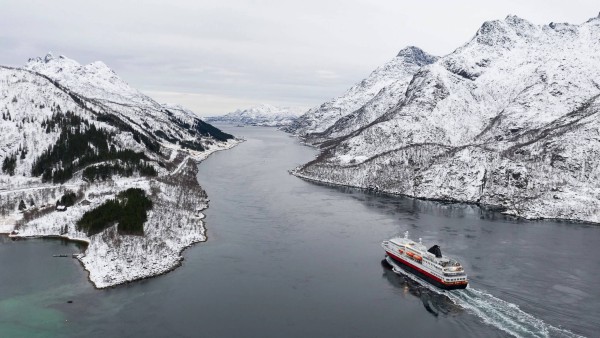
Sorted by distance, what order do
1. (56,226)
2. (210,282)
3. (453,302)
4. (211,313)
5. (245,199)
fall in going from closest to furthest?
(211,313)
(453,302)
(210,282)
(56,226)
(245,199)

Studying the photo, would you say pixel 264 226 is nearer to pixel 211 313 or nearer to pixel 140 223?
pixel 140 223

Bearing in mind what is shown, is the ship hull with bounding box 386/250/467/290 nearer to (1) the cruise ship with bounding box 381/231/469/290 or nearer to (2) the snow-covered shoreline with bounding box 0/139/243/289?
(1) the cruise ship with bounding box 381/231/469/290

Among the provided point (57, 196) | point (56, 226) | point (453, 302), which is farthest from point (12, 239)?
point (453, 302)

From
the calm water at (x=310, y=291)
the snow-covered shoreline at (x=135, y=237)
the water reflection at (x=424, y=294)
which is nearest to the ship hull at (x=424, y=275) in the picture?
the calm water at (x=310, y=291)

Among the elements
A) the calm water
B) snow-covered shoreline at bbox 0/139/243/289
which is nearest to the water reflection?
the calm water

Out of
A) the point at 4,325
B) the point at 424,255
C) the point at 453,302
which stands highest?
the point at 424,255

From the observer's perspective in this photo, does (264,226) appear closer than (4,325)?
No
